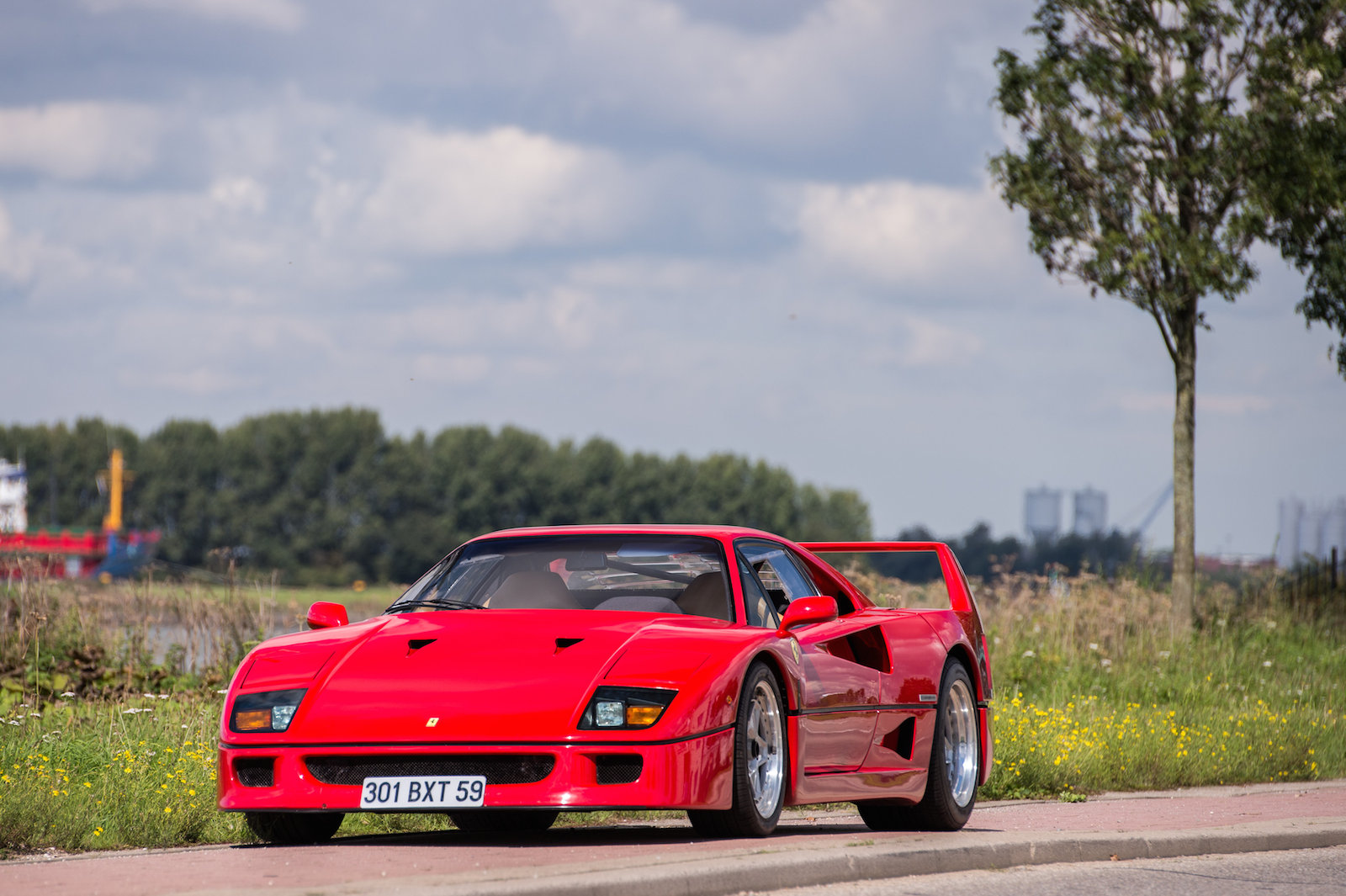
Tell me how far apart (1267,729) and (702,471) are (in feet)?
397

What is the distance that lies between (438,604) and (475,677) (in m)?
1.08

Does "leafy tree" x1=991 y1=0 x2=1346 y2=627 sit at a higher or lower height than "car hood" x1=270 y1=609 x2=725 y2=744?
higher

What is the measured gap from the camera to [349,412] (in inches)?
4902

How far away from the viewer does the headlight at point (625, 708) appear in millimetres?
6336

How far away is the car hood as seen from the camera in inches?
251

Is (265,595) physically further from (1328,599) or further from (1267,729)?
(1328,599)

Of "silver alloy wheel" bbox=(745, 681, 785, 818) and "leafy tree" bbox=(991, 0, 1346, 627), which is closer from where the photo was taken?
"silver alloy wheel" bbox=(745, 681, 785, 818)

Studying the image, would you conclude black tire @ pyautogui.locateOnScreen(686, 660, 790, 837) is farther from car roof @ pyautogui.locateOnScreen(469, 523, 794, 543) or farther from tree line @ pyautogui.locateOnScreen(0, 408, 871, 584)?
tree line @ pyautogui.locateOnScreen(0, 408, 871, 584)

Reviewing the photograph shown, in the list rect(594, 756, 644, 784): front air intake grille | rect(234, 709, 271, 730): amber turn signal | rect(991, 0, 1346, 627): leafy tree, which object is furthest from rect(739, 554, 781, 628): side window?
rect(991, 0, 1346, 627): leafy tree

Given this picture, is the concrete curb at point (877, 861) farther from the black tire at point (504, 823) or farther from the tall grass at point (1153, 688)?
the tall grass at point (1153, 688)

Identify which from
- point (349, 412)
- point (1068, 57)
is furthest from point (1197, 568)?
point (349, 412)

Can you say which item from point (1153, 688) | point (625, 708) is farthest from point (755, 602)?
point (1153, 688)

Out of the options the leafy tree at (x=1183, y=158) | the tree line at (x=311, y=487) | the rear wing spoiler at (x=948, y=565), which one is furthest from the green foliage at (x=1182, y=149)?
the tree line at (x=311, y=487)

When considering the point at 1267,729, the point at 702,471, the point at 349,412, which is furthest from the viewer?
the point at 702,471
